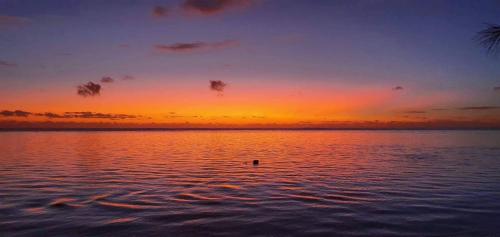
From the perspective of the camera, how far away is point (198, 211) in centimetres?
1692

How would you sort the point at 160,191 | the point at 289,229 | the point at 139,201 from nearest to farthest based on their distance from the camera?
the point at 289,229, the point at 139,201, the point at 160,191

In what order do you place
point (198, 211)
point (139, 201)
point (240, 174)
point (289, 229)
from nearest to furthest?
1. point (289, 229)
2. point (198, 211)
3. point (139, 201)
4. point (240, 174)

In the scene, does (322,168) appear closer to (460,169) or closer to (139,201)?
(460,169)

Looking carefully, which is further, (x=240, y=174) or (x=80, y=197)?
(x=240, y=174)

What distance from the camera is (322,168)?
35344 millimetres

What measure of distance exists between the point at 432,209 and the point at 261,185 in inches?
410

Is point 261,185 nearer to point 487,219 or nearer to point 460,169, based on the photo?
point 487,219

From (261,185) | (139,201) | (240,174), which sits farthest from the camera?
(240,174)

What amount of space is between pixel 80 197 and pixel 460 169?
97.5 feet

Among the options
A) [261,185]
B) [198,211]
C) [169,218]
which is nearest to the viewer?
[169,218]

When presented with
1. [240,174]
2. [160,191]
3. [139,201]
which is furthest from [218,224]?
[240,174]

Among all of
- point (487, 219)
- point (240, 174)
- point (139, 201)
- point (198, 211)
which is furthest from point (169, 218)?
point (240, 174)

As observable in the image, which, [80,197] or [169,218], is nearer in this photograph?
[169,218]

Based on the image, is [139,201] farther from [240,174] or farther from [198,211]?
[240,174]
